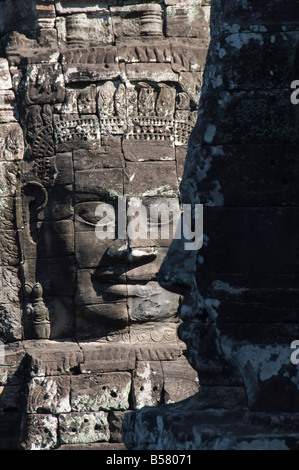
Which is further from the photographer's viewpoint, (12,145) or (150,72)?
(12,145)

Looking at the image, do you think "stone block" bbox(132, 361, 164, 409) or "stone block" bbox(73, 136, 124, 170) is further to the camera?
"stone block" bbox(73, 136, 124, 170)

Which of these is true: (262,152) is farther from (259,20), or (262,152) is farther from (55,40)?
(55,40)

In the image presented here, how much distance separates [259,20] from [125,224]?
6.51 meters

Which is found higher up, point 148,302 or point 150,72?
point 150,72

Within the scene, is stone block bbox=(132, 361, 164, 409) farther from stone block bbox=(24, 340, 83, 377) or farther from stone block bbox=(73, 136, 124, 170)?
stone block bbox=(73, 136, 124, 170)

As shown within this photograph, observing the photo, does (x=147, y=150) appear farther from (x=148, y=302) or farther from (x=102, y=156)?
(x=148, y=302)

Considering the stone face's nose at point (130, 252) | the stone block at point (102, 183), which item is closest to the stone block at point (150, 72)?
the stone block at point (102, 183)

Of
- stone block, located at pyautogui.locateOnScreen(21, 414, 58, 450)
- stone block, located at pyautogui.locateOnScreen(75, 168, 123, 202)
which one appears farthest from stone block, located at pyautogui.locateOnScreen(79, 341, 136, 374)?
stone block, located at pyautogui.locateOnScreen(75, 168, 123, 202)

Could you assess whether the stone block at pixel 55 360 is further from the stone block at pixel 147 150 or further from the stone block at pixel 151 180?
the stone block at pixel 147 150

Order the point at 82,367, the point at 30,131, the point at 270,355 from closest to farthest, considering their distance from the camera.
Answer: the point at 270,355
the point at 82,367
the point at 30,131

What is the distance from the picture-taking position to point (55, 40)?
496 inches

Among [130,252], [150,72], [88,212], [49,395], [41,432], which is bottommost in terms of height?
[41,432]

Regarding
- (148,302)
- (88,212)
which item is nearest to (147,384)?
(148,302)

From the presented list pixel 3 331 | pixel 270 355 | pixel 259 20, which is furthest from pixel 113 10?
pixel 270 355
